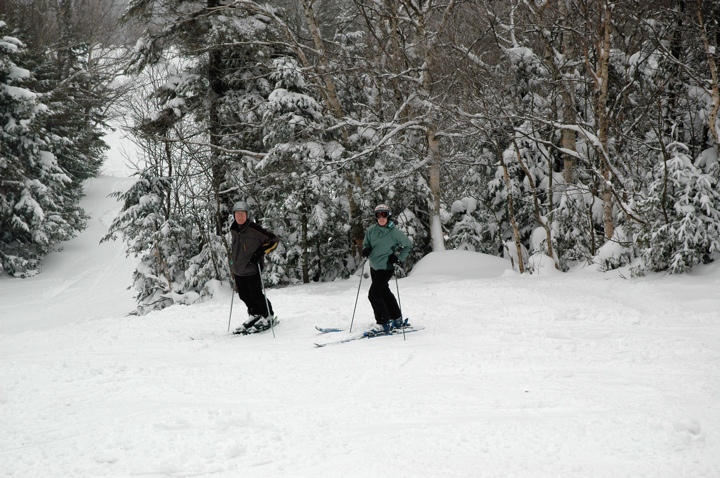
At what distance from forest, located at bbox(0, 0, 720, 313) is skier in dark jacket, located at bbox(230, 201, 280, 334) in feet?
18.7

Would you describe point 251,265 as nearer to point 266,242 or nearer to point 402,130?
point 266,242

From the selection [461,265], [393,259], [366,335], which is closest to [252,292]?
[366,335]

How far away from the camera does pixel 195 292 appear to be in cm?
1552

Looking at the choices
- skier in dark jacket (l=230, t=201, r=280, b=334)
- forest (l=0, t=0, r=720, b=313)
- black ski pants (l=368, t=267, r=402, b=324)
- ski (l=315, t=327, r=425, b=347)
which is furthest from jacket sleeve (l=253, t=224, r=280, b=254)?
forest (l=0, t=0, r=720, b=313)

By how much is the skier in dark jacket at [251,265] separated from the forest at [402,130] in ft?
18.7

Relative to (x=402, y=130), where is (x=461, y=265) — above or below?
below

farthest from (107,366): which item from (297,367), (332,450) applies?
(332,450)

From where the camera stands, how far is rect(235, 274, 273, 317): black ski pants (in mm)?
8180

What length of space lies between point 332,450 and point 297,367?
222 centimetres

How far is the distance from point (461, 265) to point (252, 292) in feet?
21.3

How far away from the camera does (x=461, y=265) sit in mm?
13305

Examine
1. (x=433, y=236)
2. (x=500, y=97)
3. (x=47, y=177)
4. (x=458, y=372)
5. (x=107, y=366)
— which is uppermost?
(x=47, y=177)

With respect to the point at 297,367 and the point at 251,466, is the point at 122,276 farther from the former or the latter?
the point at 251,466

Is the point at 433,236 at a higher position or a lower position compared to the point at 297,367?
higher
